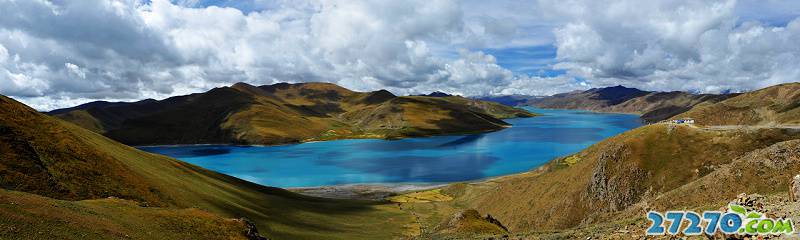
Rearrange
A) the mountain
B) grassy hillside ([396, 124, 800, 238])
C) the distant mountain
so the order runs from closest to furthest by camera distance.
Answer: the mountain, the distant mountain, grassy hillside ([396, 124, 800, 238])

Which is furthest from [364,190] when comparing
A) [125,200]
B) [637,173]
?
[125,200]

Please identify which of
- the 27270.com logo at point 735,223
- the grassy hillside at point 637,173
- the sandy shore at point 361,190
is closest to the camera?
the 27270.com logo at point 735,223

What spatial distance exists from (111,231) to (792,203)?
2008 inches

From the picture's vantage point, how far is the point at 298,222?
8738 cm

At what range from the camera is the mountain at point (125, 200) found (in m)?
37.0

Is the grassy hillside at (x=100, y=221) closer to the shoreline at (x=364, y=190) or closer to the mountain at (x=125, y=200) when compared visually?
the mountain at (x=125, y=200)

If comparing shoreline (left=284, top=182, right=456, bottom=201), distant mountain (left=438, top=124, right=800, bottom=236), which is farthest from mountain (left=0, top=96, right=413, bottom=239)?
shoreline (left=284, top=182, right=456, bottom=201)

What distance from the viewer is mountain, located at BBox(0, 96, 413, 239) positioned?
37.0 metres

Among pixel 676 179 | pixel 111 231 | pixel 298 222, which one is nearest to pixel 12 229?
pixel 111 231

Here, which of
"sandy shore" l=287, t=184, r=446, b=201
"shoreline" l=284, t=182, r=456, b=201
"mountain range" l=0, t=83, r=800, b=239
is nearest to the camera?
"mountain range" l=0, t=83, r=800, b=239

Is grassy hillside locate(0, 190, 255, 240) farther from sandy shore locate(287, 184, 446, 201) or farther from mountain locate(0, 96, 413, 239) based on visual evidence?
sandy shore locate(287, 184, 446, 201)

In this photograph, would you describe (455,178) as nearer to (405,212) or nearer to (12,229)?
(405,212)

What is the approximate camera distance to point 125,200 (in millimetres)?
52812

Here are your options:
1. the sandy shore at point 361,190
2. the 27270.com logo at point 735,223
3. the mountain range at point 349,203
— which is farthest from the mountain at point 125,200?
the 27270.com logo at point 735,223
